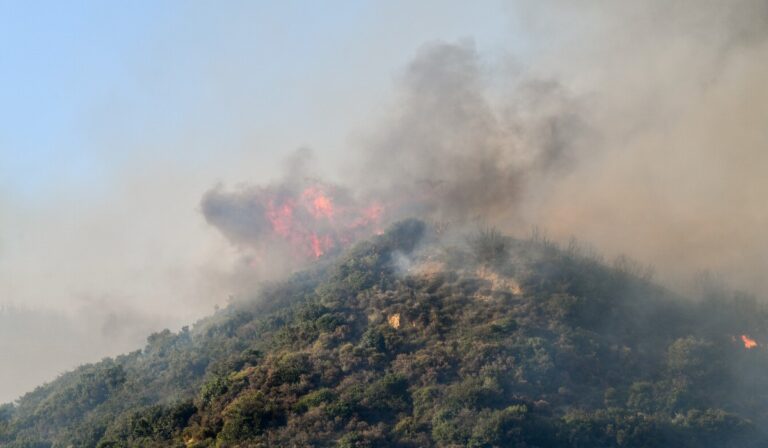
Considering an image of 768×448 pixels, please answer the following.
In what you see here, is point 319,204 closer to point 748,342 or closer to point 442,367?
point 442,367

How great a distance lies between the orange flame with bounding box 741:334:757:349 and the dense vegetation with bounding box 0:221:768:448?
74cm

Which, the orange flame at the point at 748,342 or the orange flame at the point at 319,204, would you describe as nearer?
the orange flame at the point at 748,342

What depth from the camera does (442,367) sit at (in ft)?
244

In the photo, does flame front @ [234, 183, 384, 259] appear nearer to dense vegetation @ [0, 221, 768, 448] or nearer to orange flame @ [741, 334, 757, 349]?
dense vegetation @ [0, 221, 768, 448]

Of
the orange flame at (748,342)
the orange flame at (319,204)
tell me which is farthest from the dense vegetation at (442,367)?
the orange flame at (319,204)

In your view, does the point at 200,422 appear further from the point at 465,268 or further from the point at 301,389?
the point at 465,268

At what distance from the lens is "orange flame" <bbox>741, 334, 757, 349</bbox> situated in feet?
274

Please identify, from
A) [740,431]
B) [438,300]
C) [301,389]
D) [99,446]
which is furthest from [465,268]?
[99,446]

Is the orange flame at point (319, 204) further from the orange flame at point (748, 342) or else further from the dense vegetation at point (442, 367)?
the orange flame at point (748, 342)

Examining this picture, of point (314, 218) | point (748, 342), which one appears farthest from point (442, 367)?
point (314, 218)

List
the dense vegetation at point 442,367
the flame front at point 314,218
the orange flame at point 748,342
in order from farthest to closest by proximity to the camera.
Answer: the flame front at point 314,218
the orange flame at point 748,342
the dense vegetation at point 442,367

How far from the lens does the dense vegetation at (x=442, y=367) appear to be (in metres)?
67.7

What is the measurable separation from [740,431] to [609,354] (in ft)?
41.2

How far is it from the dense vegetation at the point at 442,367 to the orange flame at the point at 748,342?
2.41ft
